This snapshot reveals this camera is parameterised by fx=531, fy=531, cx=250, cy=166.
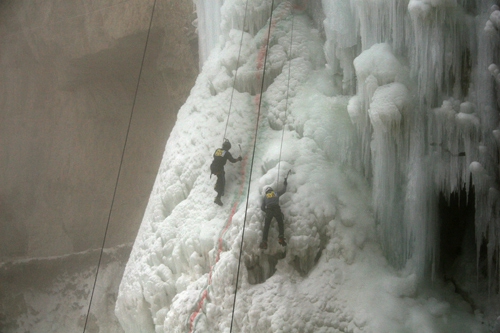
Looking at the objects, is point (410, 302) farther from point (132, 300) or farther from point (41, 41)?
point (41, 41)

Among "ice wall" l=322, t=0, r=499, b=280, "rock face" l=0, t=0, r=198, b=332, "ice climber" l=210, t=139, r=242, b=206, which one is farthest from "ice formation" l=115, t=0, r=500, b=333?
"rock face" l=0, t=0, r=198, b=332

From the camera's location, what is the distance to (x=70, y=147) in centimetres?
1028

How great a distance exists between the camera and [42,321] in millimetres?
9719

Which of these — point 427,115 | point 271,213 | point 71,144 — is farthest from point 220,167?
point 71,144

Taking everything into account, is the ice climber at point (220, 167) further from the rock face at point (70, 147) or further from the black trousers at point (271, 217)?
the rock face at point (70, 147)

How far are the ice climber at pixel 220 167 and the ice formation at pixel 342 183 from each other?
0.11 meters

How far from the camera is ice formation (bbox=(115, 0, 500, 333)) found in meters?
4.23

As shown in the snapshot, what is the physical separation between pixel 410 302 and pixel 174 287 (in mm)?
2399

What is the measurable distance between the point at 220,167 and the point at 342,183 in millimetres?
1264

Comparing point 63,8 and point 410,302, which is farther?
point 63,8

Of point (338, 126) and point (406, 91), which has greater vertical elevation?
point (406, 91)

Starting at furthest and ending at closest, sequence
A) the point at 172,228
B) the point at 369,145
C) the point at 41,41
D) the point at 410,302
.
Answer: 1. the point at 41,41
2. the point at 172,228
3. the point at 369,145
4. the point at 410,302

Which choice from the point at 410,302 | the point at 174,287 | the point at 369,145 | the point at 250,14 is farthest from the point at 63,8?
the point at 410,302

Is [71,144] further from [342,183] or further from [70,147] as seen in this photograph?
[342,183]
